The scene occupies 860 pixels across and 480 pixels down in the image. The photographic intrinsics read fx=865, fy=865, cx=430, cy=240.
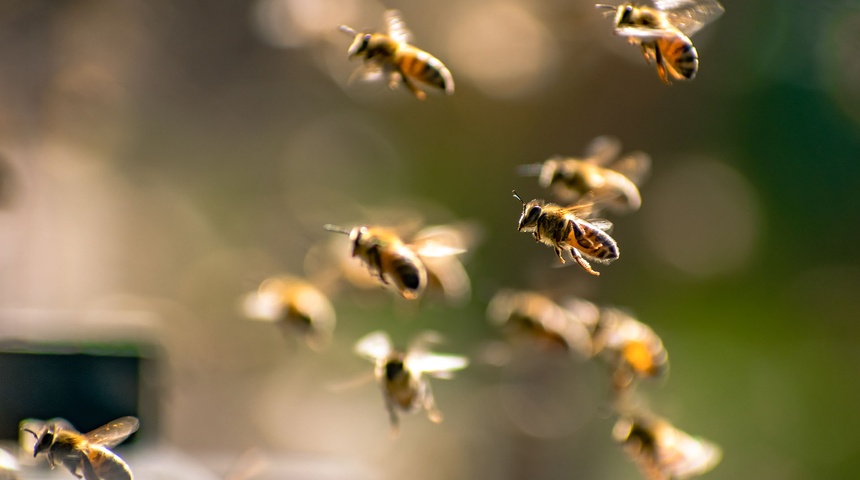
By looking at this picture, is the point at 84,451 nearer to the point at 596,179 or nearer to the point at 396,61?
the point at 396,61

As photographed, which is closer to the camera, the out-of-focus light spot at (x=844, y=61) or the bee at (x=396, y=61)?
the bee at (x=396, y=61)

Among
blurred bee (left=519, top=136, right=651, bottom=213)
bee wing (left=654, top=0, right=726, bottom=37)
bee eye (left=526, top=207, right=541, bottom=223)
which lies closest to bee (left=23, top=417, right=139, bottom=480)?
bee eye (left=526, top=207, right=541, bottom=223)

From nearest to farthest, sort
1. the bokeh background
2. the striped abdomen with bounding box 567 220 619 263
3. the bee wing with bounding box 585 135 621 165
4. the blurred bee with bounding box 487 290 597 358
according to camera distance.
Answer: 1. the striped abdomen with bounding box 567 220 619 263
2. the bee wing with bounding box 585 135 621 165
3. the blurred bee with bounding box 487 290 597 358
4. the bokeh background

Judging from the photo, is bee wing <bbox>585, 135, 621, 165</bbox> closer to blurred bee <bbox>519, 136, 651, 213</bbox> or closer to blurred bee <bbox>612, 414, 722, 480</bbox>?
blurred bee <bbox>519, 136, 651, 213</bbox>

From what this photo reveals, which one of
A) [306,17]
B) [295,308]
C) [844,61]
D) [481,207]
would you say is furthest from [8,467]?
[844,61]

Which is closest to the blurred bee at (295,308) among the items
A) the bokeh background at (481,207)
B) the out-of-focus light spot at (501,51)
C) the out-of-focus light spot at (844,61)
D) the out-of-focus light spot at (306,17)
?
the out-of-focus light spot at (306,17)

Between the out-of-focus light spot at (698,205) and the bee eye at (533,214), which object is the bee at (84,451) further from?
the out-of-focus light spot at (698,205)
